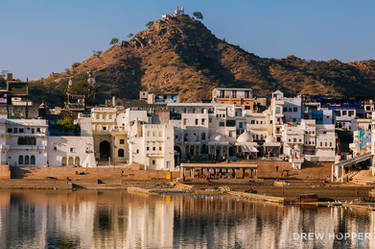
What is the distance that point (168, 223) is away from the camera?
49562 millimetres

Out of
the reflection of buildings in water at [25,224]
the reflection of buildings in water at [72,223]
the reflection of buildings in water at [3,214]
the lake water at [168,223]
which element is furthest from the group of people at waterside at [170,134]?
the reflection of buildings in water at [72,223]

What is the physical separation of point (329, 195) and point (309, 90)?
86045 millimetres

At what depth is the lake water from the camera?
143ft

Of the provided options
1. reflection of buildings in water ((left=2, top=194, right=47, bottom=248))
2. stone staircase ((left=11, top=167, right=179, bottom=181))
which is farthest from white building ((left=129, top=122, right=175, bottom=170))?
reflection of buildings in water ((left=2, top=194, right=47, bottom=248))

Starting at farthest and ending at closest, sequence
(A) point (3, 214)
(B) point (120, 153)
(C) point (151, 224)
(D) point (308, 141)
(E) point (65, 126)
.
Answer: (D) point (308, 141) < (B) point (120, 153) < (E) point (65, 126) < (A) point (3, 214) < (C) point (151, 224)

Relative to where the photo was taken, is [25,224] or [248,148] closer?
[25,224]

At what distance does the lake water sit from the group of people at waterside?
1203 centimetres

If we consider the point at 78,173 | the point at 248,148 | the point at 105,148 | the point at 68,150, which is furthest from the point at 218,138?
the point at 78,173

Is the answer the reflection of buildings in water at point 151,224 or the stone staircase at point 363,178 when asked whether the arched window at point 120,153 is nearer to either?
the reflection of buildings in water at point 151,224

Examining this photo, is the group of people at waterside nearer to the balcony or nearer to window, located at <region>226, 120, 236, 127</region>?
window, located at <region>226, 120, 236, 127</region>

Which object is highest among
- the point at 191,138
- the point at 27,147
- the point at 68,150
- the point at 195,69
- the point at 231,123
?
the point at 195,69

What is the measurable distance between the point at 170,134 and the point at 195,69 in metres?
79.5

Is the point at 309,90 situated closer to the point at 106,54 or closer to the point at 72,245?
the point at 106,54

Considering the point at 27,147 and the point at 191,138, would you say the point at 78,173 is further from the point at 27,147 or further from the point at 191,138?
the point at 191,138
